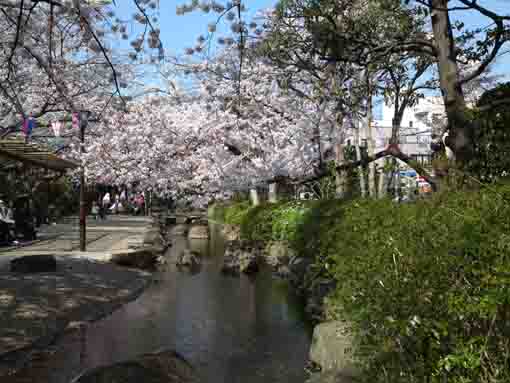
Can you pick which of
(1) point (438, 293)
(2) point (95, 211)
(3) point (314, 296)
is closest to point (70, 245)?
(3) point (314, 296)

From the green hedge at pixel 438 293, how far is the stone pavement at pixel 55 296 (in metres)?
4.12

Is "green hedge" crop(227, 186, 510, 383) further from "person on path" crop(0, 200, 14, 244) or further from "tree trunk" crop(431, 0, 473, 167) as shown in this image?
"person on path" crop(0, 200, 14, 244)

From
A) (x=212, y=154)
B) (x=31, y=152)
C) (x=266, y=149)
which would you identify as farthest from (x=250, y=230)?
(x=31, y=152)

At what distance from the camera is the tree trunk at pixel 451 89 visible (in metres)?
7.12

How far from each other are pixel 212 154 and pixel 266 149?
3.55m

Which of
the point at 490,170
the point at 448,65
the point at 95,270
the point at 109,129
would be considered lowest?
the point at 95,270

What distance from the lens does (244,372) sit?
6258 millimetres

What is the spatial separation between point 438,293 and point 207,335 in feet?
16.4

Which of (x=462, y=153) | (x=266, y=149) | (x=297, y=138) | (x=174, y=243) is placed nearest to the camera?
(x=462, y=153)

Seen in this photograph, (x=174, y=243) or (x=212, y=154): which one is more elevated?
(x=212, y=154)

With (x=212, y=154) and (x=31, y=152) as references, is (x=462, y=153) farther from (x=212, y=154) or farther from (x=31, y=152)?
(x=212, y=154)

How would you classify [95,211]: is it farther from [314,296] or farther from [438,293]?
[438,293]

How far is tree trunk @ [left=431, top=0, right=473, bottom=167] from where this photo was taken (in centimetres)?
712

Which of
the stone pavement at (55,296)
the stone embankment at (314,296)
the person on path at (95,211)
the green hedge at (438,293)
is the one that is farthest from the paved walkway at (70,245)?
the person on path at (95,211)
